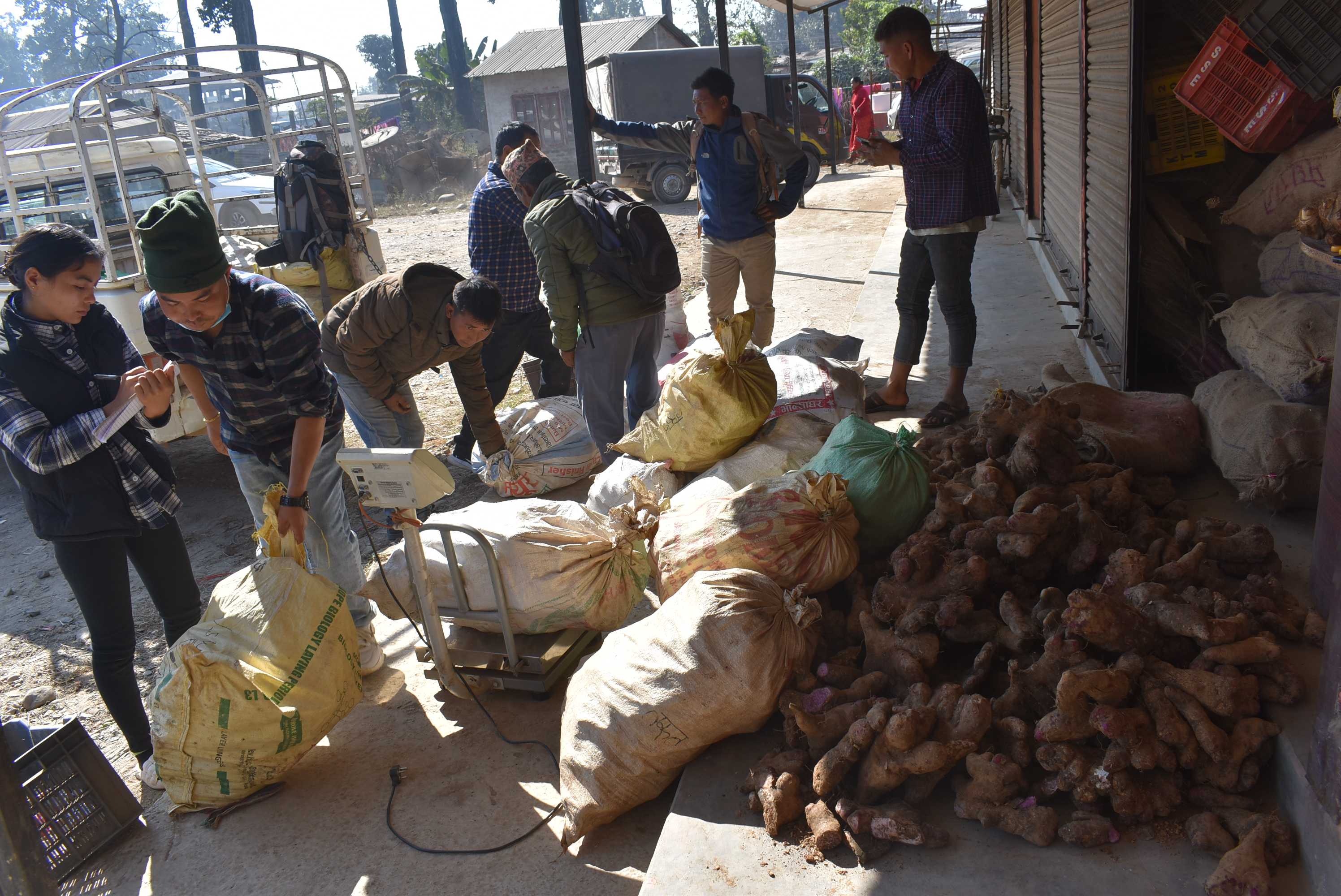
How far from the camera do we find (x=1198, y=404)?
10.6 ft

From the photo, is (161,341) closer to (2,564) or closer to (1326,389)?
(2,564)

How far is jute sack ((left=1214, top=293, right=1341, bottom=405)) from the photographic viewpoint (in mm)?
2850

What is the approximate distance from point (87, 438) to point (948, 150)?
129 inches

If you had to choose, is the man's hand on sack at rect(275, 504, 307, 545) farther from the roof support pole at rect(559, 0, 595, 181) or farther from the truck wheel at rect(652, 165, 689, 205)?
the truck wheel at rect(652, 165, 689, 205)

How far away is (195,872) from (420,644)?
1.02 m

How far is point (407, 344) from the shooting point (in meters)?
3.74

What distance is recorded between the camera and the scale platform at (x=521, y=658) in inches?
120

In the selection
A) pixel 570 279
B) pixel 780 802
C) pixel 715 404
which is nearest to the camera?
pixel 780 802

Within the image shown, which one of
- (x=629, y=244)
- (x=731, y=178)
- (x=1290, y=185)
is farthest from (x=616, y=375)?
(x=1290, y=185)

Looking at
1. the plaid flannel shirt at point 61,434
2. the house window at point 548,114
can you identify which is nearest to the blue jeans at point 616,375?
the plaid flannel shirt at point 61,434

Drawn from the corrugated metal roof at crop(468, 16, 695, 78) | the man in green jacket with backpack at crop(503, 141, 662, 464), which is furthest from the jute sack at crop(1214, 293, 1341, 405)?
the corrugated metal roof at crop(468, 16, 695, 78)

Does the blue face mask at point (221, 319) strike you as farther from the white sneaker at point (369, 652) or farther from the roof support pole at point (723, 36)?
the roof support pole at point (723, 36)

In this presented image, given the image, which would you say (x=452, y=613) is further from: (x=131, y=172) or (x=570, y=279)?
(x=131, y=172)

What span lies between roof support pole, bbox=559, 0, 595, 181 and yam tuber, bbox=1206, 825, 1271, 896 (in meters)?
4.15
